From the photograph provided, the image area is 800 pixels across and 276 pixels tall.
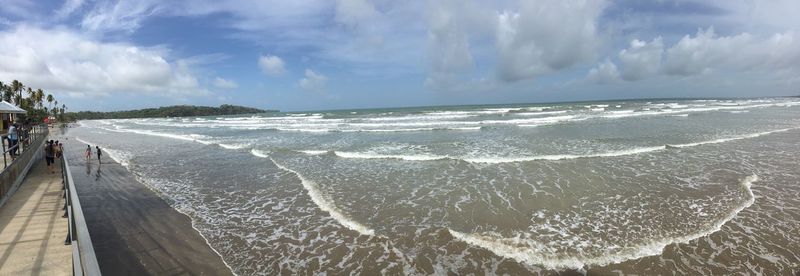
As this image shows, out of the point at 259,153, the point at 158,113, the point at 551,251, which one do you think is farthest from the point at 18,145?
the point at 158,113

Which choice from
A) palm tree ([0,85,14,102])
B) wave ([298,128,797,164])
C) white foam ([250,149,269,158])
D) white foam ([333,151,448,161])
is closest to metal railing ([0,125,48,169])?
white foam ([250,149,269,158])

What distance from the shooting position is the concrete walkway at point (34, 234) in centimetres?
588

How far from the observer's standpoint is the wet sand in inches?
258

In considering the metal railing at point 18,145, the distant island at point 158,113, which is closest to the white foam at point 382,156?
the metal railing at point 18,145

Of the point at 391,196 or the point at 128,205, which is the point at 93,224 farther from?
the point at 391,196

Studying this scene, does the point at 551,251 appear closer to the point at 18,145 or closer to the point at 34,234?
the point at 34,234

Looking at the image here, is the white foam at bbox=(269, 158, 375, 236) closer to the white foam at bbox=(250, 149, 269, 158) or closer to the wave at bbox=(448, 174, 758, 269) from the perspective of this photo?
the wave at bbox=(448, 174, 758, 269)

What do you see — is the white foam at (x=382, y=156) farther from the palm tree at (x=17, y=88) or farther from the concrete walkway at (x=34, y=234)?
the palm tree at (x=17, y=88)

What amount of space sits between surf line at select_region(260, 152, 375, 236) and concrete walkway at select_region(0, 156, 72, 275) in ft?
16.1

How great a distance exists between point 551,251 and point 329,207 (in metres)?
5.74

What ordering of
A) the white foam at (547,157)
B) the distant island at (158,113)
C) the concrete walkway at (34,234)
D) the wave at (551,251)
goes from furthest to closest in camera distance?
1. the distant island at (158,113)
2. the white foam at (547,157)
3. the wave at (551,251)
4. the concrete walkway at (34,234)

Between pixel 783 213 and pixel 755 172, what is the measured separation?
5050 millimetres

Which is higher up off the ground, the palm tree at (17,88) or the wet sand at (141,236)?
the palm tree at (17,88)

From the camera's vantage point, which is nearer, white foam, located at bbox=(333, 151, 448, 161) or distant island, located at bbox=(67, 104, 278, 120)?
white foam, located at bbox=(333, 151, 448, 161)
